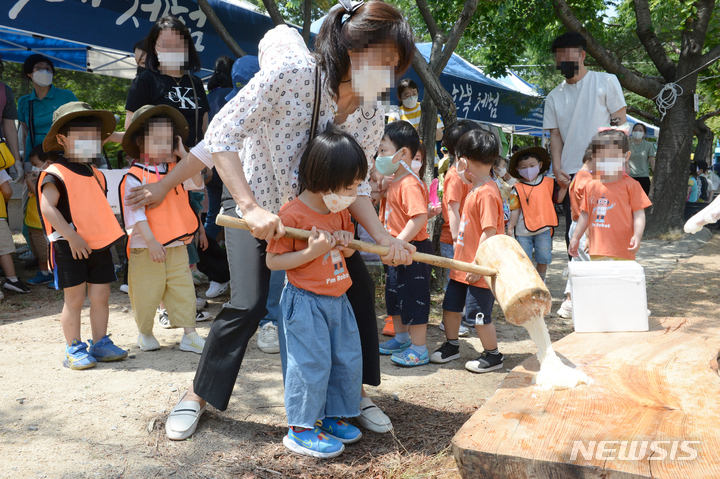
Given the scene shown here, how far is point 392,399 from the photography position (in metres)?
2.89

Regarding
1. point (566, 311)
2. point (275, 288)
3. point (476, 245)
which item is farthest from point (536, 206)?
point (275, 288)

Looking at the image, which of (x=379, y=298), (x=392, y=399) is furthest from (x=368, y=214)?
(x=379, y=298)

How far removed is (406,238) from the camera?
3.29 metres

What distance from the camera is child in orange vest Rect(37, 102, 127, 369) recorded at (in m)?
3.08

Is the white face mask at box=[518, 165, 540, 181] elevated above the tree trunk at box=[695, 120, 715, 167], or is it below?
below

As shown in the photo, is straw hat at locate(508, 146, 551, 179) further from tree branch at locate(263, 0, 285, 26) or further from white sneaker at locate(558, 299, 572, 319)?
tree branch at locate(263, 0, 285, 26)

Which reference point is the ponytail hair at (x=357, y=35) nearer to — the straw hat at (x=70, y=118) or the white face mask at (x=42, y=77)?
the straw hat at (x=70, y=118)

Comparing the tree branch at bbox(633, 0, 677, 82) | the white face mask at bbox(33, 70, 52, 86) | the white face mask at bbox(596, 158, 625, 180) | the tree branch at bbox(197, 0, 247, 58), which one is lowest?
the white face mask at bbox(596, 158, 625, 180)

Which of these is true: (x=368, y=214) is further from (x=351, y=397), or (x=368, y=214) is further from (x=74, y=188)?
(x=74, y=188)

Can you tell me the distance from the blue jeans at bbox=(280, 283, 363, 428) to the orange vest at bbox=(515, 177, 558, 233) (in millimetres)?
3030

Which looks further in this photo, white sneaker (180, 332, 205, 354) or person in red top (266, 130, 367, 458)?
white sneaker (180, 332, 205, 354)

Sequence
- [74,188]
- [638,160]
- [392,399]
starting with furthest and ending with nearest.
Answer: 1. [638,160]
2. [74,188]
3. [392,399]

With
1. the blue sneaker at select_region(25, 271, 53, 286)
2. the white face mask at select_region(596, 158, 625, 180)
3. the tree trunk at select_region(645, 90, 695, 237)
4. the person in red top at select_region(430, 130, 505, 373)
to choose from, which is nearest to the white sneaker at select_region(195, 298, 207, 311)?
the blue sneaker at select_region(25, 271, 53, 286)

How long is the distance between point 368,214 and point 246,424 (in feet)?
3.67
